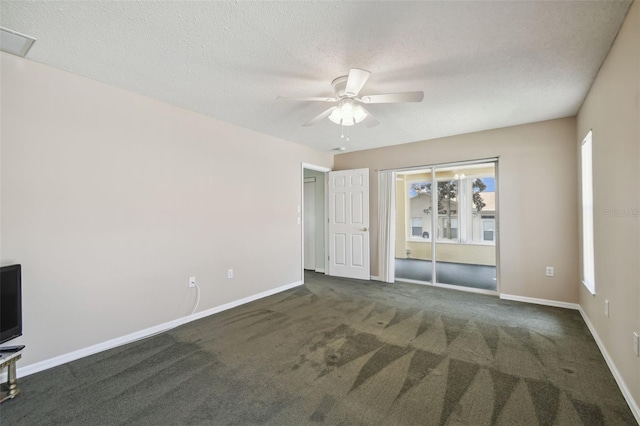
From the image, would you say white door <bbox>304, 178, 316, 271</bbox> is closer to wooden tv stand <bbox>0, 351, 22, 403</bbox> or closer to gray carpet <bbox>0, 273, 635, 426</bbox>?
gray carpet <bbox>0, 273, 635, 426</bbox>

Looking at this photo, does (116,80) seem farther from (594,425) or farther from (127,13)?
(594,425)

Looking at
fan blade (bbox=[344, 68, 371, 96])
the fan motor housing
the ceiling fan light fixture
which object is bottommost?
the ceiling fan light fixture

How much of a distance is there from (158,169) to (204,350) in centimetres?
194

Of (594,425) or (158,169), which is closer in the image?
(594,425)

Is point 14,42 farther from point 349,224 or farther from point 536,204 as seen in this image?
point 536,204

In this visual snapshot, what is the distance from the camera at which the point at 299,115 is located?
348 centimetres

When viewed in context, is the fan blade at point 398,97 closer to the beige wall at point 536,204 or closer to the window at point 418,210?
the beige wall at point 536,204

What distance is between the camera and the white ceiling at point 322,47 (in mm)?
1722

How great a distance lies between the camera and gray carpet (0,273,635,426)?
5.81ft

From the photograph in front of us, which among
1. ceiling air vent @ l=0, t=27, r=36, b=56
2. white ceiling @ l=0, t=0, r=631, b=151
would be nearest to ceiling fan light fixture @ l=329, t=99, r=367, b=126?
white ceiling @ l=0, t=0, r=631, b=151

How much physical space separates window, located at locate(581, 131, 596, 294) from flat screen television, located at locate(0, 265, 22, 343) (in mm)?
5163

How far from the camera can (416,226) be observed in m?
6.07

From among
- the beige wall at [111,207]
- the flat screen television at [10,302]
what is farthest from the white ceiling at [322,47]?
the flat screen television at [10,302]

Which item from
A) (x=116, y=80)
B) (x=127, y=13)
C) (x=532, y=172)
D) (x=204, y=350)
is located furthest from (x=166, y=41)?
(x=532, y=172)
